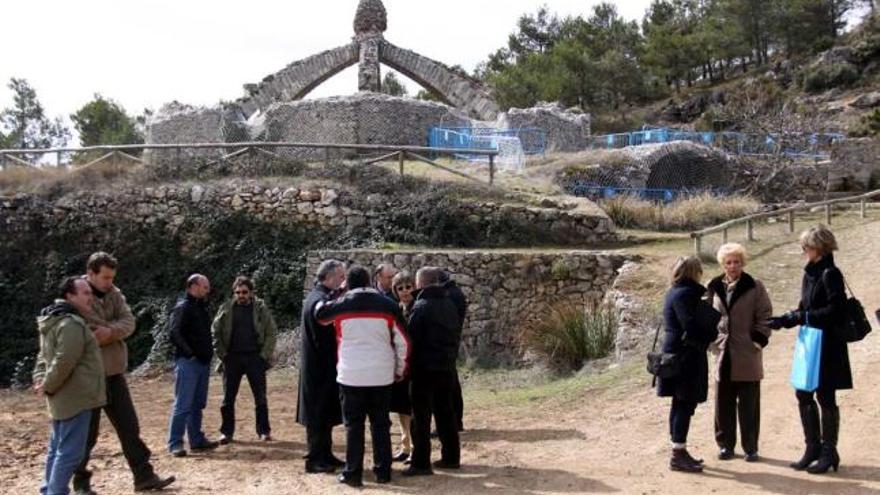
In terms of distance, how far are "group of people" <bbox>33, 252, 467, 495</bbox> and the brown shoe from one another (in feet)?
5.27

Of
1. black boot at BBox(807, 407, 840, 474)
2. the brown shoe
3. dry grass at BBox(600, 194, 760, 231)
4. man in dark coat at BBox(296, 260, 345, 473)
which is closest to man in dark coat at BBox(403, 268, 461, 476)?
man in dark coat at BBox(296, 260, 345, 473)

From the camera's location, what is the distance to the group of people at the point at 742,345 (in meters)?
5.88

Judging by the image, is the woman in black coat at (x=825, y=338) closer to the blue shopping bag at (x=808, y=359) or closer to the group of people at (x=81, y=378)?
the blue shopping bag at (x=808, y=359)

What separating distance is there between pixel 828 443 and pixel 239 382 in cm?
499

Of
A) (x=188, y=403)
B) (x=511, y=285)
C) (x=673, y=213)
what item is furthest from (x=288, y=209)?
(x=188, y=403)

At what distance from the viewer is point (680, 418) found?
6105 mm

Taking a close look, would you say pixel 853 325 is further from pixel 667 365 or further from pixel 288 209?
pixel 288 209

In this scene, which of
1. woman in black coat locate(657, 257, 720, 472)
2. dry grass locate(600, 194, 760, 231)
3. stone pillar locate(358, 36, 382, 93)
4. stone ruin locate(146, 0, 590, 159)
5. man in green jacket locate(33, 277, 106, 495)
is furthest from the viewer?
stone pillar locate(358, 36, 382, 93)

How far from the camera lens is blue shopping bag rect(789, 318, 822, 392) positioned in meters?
5.88

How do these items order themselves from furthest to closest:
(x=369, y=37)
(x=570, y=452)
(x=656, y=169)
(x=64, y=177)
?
(x=369, y=37) → (x=656, y=169) → (x=64, y=177) → (x=570, y=452)

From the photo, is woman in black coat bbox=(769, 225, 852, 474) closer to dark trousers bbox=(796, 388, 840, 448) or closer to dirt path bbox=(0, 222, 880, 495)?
dark trousers bbox=(796, 388, 840, 448)

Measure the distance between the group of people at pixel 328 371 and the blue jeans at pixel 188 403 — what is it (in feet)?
3.92

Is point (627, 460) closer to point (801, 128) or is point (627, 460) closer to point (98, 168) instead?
point (98, 168)

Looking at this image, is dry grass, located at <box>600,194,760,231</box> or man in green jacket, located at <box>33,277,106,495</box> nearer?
man in green jacket, located at <box>33,277,106,495</box>
